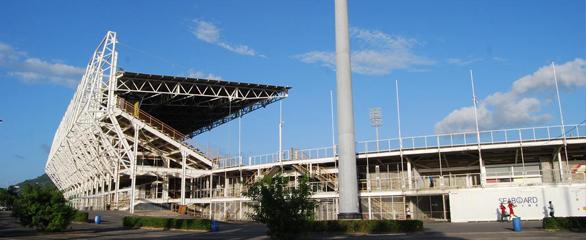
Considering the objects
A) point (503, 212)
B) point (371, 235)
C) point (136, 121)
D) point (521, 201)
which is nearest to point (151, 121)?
point (136, 121)

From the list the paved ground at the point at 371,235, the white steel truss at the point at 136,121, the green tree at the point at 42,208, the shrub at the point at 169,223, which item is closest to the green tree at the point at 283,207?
the paved ground at the point at 371,235

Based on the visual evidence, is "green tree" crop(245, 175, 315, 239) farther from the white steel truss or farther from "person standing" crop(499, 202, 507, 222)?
the white steel truss

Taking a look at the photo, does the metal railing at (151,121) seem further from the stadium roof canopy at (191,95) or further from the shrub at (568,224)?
the shrub at (568,224)

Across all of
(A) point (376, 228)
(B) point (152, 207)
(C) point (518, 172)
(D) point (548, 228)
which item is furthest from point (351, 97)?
(B) point (152, 207)

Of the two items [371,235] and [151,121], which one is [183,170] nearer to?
[151,121]

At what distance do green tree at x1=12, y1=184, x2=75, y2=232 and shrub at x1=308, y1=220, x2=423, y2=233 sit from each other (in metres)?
14.9

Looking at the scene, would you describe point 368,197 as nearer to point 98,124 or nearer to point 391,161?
point 391,161

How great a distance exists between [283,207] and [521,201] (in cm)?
2570

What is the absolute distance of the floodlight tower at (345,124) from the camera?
3006 cm

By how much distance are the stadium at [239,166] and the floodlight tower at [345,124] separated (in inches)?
321

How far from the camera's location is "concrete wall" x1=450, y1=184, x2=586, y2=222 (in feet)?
123

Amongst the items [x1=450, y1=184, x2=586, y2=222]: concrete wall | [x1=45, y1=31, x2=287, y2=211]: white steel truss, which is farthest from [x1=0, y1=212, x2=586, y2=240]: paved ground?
[x1=45, y1=31, x2=287, y2=211]: white steel truss

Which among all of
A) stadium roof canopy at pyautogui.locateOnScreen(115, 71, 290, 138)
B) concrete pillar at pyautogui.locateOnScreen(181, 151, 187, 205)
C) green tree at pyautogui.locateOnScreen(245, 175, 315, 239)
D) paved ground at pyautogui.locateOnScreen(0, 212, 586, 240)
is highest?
stadium roof canopy at pyautogui.locateOnScreen(115, 71, 290, 138)

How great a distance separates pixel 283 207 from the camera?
2094 cm
